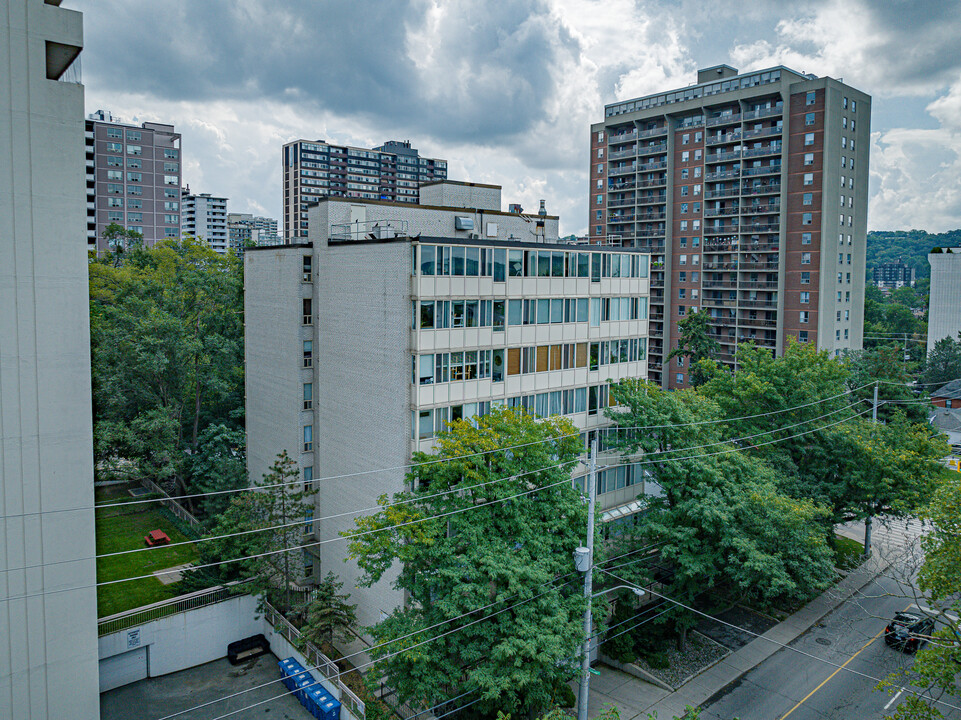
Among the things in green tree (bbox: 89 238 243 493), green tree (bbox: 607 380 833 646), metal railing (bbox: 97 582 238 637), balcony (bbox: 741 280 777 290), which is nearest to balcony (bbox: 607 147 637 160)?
balcony (bbox: 741 280 777 290)

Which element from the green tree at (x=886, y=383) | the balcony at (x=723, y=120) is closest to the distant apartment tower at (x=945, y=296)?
the green tree at (x=886, y=383)

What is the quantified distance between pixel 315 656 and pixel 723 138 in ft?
205

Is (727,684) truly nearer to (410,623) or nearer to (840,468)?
(840,468)

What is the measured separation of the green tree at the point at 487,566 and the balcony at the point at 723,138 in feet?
177

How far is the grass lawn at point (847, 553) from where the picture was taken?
41281 mm

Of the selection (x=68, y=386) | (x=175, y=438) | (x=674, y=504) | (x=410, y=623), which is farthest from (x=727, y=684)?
(x=175, y=438)

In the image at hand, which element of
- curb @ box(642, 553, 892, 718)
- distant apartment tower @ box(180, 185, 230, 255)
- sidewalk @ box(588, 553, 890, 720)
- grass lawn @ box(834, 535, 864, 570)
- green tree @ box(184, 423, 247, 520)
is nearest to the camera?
sidewalk @ box(588, 553, 890, 720)

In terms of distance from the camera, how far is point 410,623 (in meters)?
23.0

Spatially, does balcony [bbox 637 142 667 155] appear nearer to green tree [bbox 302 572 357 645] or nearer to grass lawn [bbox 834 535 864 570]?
grass lawn [bbox 834 535 864 570]

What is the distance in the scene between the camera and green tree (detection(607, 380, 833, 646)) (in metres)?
28.4

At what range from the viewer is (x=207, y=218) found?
167500mm

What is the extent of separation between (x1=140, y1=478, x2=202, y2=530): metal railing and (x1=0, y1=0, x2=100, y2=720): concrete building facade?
1797 centimetres

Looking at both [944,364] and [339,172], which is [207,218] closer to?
[339,172]

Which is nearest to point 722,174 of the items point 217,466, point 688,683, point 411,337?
point 411,337
